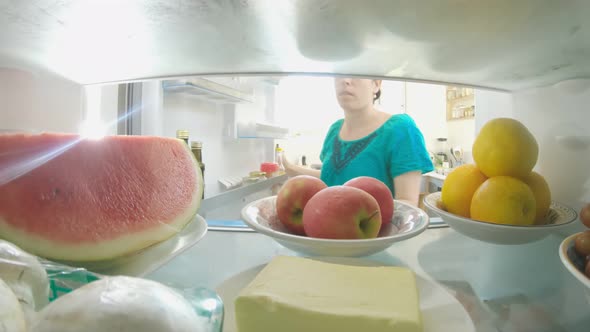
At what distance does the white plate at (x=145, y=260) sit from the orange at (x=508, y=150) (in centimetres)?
47

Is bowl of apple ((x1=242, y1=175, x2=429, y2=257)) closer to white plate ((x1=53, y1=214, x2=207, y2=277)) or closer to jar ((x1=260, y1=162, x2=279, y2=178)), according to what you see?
white plate ((x1=53, y1=214, x2=207, y2=277))

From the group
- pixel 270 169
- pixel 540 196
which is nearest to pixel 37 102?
pixel 540 196

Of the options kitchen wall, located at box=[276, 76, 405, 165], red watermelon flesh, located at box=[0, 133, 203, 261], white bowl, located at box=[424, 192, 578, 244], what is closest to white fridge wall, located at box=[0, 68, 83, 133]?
red watermelon flesh, located at box=[0, 133, 203, 261]

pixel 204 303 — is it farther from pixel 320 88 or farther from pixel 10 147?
pixel 320 88

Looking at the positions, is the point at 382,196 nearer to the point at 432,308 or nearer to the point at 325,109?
the point at 432,308

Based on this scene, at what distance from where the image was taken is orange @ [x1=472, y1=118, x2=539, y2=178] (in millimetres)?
456

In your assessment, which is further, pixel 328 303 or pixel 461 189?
pixel 461 189

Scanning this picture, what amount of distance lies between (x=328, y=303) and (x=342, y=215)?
0.17m

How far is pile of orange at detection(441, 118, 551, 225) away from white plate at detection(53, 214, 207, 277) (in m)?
0.42

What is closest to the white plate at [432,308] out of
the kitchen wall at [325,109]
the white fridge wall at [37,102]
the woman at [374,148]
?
the white fridge wall at [37,102]

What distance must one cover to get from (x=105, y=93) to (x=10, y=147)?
707mm

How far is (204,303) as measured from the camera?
19 centimetres

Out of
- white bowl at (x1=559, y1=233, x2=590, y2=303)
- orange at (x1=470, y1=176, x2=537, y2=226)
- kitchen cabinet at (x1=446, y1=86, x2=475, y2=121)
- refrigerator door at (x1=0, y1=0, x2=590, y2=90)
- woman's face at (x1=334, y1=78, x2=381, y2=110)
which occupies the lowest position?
white bowl at (x1=559, y1=233, x2=590, y2=303)

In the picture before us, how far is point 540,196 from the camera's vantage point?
46 cm
